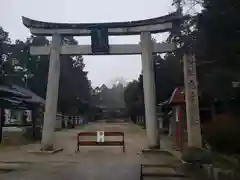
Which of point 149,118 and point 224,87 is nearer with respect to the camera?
point 224,87

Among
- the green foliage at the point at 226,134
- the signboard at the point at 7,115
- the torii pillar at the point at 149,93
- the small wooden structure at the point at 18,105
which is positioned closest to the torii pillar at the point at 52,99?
the torii pillar at the point at 149,93

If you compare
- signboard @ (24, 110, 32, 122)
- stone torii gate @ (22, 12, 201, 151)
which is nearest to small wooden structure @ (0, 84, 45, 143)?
signboard @ (24, 110, 32, 122)

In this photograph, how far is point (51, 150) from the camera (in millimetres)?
18156

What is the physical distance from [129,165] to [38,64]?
40.8 metres

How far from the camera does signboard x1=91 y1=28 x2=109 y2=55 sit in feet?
63.9

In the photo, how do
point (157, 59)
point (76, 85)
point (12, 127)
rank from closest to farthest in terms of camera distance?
point (12, 127)
point (157, 59)
point (76, 85)

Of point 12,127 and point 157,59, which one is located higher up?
point 157,59

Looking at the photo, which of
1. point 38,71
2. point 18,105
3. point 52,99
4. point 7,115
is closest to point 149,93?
point 52,99

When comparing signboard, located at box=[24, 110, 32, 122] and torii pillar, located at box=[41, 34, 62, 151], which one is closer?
torii pillar, located at box=[41, 34, 62, 151]

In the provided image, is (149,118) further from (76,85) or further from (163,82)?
(76,85)

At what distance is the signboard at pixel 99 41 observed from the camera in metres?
19.5

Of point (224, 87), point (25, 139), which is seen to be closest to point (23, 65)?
point (25, 139)

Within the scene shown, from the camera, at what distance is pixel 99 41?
1950 centimetres

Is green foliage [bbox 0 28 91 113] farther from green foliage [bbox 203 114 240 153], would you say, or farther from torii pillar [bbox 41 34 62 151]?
green foliage [bbox 203 114 240 153]
